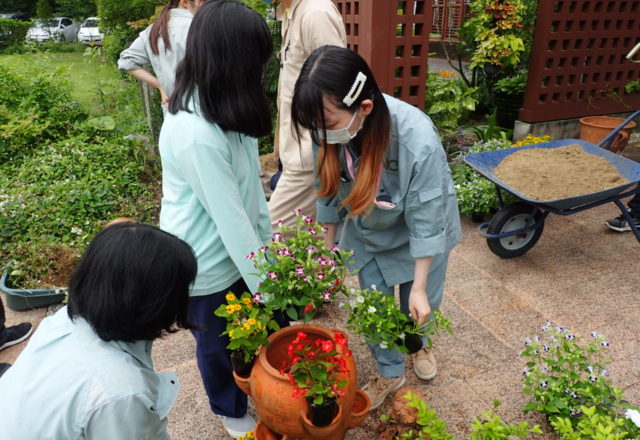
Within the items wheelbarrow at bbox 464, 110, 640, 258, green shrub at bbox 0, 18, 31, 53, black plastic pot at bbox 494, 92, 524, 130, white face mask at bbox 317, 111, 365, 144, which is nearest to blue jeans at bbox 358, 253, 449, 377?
white face mask at bbox 317, 111, 365, 144

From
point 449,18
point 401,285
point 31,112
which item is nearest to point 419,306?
point 401,285

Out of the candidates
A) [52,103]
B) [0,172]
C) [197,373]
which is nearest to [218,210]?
[197,373]

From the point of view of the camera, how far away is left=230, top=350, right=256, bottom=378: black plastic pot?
178cm

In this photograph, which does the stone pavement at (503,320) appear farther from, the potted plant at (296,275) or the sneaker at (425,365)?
the potted plant at (296,275)

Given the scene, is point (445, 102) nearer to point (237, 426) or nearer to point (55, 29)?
point (237, 426)

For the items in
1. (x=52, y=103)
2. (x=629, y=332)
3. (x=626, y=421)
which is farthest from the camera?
(x=52, y=103)

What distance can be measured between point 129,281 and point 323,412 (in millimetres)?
794

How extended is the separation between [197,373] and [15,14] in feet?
110

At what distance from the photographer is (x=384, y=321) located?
5.77ft

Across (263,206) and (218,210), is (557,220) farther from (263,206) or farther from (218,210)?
(218,210)

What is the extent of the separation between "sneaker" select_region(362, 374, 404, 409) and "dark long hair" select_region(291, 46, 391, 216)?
976 mm

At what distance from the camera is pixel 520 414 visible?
2236 mm

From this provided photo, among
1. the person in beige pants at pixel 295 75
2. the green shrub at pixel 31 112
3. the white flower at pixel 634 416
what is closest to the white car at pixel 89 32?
the green shrub at pixel 31 112

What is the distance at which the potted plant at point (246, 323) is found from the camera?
1588mm
